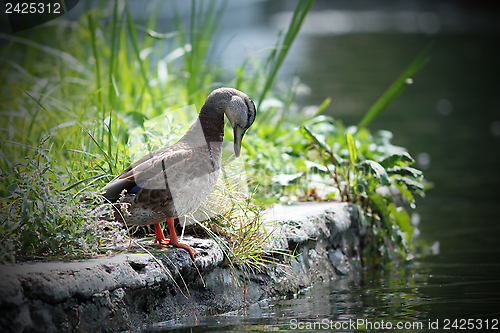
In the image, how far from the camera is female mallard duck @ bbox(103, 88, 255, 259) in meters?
2.54

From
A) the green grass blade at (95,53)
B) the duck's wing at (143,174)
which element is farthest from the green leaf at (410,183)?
the green grass blade at (95,53)

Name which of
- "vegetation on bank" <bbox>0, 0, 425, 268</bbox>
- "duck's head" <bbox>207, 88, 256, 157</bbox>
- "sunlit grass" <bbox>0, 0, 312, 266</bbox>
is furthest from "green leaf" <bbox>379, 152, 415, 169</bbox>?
"duck's head" <bbox>207, 88, 256, 157</bbox>

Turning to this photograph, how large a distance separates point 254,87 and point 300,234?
304 cm

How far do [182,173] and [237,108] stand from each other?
0.44 metres

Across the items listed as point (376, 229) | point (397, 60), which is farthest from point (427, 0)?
point (376, 229)

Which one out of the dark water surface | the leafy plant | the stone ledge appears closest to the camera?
the stone ledge

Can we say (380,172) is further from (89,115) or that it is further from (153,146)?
(89,115)

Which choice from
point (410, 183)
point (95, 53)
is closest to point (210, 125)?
point (95, 53)

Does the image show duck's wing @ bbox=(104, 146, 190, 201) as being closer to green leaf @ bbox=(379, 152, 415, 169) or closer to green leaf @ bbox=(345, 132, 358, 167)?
green leaf @ bbox=(345, 132, 358, 167)

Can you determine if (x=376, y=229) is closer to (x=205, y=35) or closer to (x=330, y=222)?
(x=330, y=222)

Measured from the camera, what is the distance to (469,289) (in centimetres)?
314

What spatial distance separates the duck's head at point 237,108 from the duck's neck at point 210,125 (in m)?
0.06

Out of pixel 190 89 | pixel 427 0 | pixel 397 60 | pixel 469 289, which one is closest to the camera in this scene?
pixel 469 289

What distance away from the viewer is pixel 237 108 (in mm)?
2588
